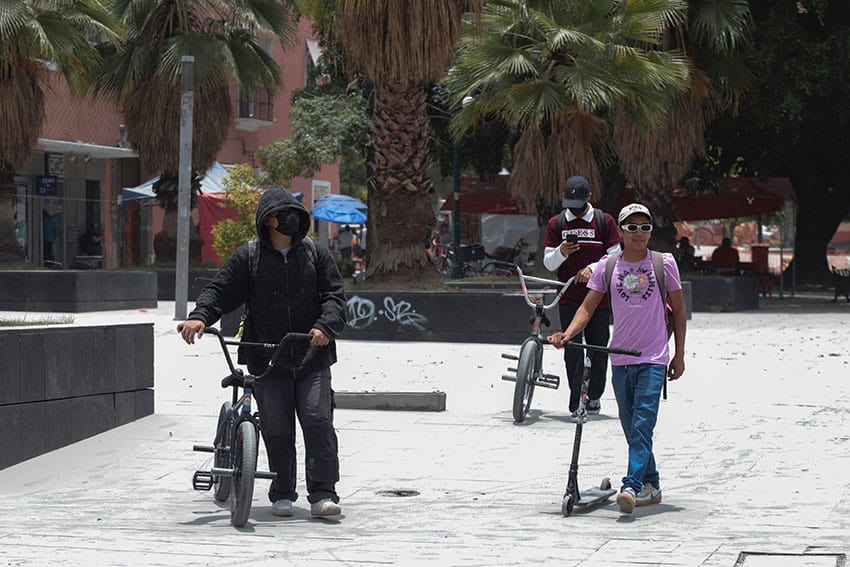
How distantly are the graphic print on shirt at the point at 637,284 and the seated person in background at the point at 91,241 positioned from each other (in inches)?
878

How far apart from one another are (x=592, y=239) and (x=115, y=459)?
3780 mm

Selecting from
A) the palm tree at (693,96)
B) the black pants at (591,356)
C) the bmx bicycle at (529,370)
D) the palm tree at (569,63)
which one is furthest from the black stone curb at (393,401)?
the palm tree at (693,96)

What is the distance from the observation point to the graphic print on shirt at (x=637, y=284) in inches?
296

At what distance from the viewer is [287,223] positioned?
722 centimetres

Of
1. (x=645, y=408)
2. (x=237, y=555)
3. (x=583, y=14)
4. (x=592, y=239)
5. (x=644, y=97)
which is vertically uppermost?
(x=583, y=14)

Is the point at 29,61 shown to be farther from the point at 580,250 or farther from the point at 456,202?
the point at 580,250

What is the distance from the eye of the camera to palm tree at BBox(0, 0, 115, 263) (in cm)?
2347

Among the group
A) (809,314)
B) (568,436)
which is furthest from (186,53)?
(568,436)

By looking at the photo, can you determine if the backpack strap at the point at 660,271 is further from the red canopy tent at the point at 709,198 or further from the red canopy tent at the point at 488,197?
the red canopy tent at the point at 488,197

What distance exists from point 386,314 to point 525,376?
7.54 m

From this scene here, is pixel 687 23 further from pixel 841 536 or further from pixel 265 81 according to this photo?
pixel 841 536

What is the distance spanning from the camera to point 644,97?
2373cm

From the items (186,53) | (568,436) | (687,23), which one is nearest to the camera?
(568,436)

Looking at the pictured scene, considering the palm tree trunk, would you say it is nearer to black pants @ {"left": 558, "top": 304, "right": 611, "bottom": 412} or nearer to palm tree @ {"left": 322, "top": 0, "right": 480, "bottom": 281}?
palm tree @ {"left": 322, "top": 0, "right": 480, "bottom": 281}
